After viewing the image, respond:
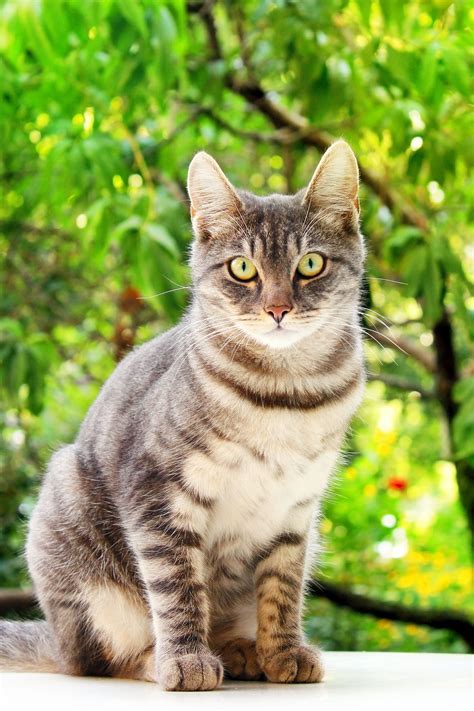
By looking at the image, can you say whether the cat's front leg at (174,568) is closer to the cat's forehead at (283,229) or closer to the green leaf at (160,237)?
the cat's forehead at (283,229)

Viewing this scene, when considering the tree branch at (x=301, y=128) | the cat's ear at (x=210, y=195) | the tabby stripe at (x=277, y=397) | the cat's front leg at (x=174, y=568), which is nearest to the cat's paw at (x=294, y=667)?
the cat's front leg at (x=174, y=568)

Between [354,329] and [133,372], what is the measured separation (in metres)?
0.41

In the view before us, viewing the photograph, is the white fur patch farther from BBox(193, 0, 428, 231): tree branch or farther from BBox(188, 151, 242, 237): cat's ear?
BBox(193, 0, 428, 231): tree branch

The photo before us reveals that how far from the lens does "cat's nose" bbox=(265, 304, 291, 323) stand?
1445 mm

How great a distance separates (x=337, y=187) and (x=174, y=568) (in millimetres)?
665

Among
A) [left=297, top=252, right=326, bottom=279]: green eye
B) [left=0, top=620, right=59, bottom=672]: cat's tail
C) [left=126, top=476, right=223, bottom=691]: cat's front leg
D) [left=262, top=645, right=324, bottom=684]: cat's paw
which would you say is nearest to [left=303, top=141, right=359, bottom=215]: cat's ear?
[left=297, top=252, right=326, bottom=279]: green eye

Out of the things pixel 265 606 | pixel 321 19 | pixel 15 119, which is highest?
pixel 321 19

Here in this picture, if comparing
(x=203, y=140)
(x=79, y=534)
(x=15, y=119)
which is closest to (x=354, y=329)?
(x=79, y=534)

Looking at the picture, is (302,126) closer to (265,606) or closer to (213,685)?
(265,606)

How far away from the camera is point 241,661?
1.57 meters

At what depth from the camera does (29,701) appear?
1272 millimetres

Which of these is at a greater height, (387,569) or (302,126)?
(302,126)

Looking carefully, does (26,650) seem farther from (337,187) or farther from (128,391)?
(337,187)

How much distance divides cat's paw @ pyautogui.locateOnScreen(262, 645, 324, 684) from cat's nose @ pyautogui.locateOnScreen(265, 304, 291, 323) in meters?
0.53
